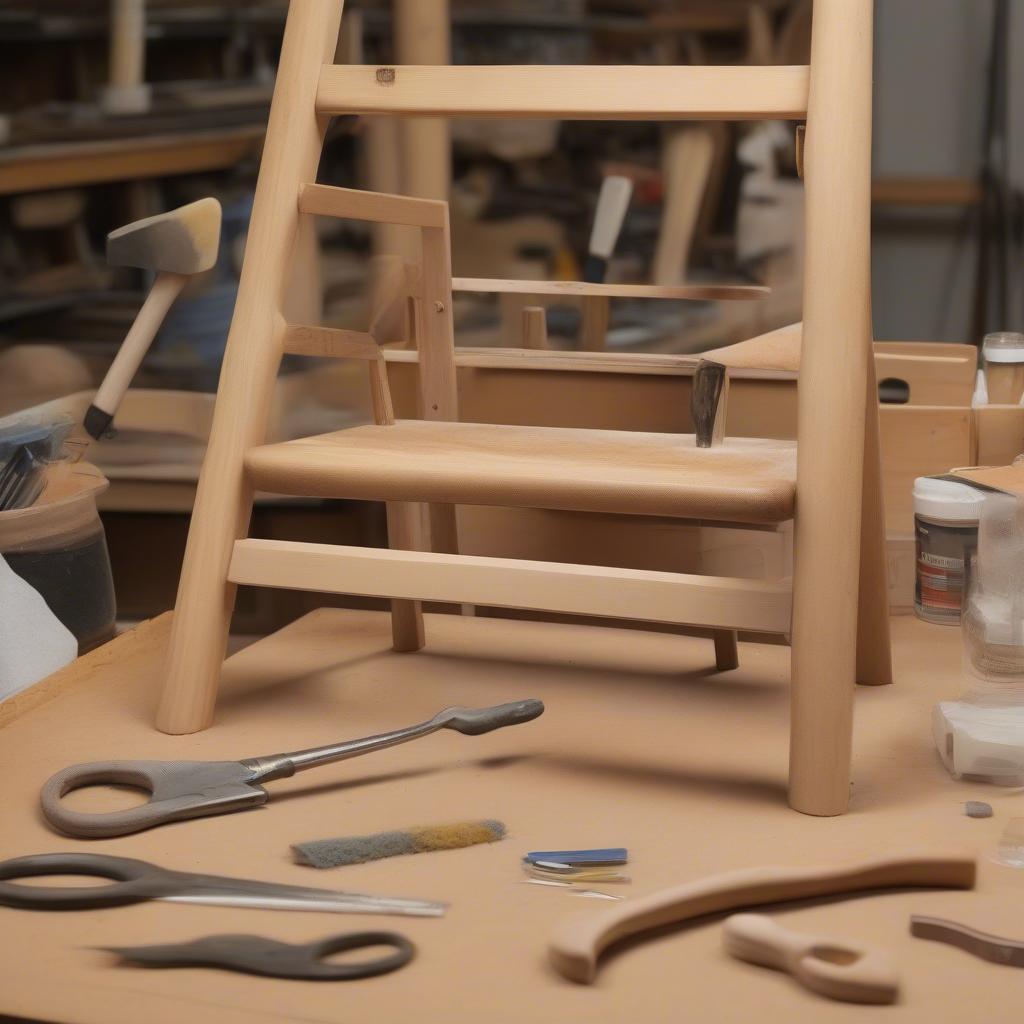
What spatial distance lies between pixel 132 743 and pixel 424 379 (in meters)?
0.40

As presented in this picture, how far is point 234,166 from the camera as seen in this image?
1492 millimetres

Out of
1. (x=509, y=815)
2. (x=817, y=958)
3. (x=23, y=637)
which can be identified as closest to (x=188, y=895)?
(x=509, y=815)

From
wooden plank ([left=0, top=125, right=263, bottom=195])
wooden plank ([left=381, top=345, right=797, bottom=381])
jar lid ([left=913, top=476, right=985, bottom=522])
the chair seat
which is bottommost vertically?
jar lid ([left=913, top=476, right=985, bottom=522])

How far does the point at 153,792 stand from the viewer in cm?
87

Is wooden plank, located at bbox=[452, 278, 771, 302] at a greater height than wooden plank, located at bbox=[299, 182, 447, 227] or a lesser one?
lesser

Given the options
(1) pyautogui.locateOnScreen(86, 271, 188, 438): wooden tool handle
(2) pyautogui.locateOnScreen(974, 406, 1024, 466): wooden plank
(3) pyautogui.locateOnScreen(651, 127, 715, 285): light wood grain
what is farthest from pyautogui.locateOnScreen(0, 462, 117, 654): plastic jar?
(2) pyautogui.locateOnScreen(974, 406, 1024, 466): wooden plank

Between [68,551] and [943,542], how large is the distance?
2.54ft

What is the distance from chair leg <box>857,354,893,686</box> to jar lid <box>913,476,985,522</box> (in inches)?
5.2

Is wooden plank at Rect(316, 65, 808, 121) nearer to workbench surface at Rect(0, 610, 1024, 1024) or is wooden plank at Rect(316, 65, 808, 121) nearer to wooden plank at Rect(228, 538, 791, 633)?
wooden plank at Rect(228, 538, 791, 633)

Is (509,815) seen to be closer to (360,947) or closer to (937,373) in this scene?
(360,947)

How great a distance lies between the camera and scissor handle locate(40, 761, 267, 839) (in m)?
0.83

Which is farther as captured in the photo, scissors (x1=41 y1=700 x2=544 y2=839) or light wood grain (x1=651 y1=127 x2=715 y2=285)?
light wood grain (x1=651 y1=127 x2=715 y2=285)

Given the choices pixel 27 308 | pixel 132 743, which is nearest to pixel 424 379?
pixel 132 743

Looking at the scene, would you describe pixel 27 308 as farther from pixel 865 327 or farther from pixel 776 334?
pixel 865 327
